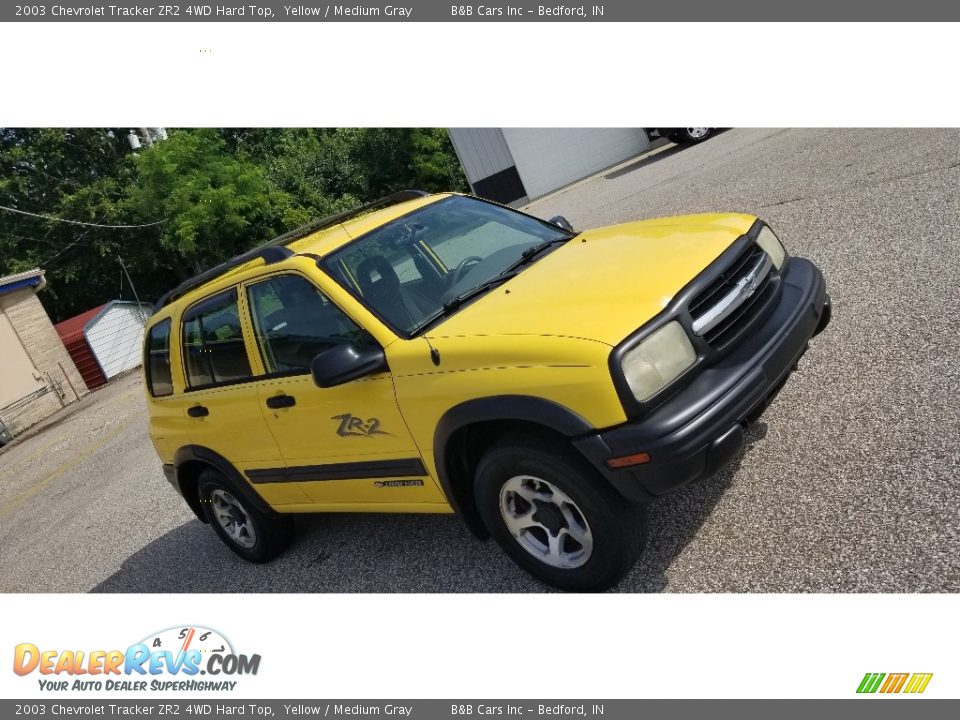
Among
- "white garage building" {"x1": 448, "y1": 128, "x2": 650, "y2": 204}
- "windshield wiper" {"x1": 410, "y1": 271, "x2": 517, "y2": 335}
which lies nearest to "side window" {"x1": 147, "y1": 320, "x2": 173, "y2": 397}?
"windshield wiper" {"x1": 410, "y1": 271, "x2": 517, "y2": 335}

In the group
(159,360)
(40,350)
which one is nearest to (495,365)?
(159,360)

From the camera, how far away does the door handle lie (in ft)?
13.6

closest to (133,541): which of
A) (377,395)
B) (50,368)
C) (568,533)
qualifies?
(377,395)

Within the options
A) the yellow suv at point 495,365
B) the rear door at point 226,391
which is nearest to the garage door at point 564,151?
the yellow suv at point 495,365

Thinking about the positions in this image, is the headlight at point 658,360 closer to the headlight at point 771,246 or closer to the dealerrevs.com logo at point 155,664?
the headlight at point 771,246

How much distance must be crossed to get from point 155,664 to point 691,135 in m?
17.5

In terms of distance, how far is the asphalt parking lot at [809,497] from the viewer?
10.8ft

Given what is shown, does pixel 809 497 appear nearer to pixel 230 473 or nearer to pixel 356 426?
pixel 356 426

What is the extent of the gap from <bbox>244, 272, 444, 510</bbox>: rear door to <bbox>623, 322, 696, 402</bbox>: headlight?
1206mm

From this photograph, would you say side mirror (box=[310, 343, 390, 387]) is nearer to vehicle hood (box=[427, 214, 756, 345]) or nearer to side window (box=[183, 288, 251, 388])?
vehicle hood (box=[427, 214, 756, 345])

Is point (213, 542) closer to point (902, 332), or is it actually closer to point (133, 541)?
point (133, 541)

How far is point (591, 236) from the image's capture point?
4.43 meters

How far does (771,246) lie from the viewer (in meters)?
4.00

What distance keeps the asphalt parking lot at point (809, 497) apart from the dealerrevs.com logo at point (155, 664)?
66 centimetres
